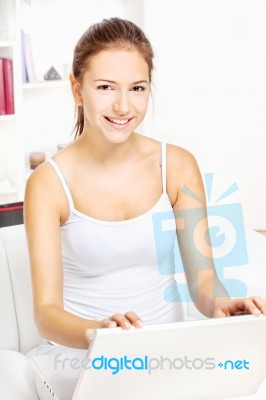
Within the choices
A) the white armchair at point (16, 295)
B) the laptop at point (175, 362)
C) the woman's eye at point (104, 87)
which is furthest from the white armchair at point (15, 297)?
the woman's eye at point (104, 87)

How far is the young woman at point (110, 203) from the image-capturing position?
58.4 inches

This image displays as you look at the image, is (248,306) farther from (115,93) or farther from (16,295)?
(16,295)

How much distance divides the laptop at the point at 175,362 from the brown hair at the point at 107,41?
64 centimetres

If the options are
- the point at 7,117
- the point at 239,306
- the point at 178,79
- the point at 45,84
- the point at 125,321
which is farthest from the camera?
the point at 178,79

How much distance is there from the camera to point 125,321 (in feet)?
3.60

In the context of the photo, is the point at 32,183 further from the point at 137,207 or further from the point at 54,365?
the point at 54,365

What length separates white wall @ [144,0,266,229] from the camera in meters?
3.79

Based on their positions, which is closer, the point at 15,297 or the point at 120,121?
the point at 120,121

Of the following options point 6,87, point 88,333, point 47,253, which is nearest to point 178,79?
point 6,87

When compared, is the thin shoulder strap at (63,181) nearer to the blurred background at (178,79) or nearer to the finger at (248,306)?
the finger at (248,306)

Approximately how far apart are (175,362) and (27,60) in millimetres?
2638

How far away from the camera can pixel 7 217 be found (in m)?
2.20

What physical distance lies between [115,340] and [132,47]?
685mm

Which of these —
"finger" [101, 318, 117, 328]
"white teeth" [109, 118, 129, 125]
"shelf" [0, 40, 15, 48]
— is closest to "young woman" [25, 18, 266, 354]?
"white teeth" [109, 118, 129, 125]
